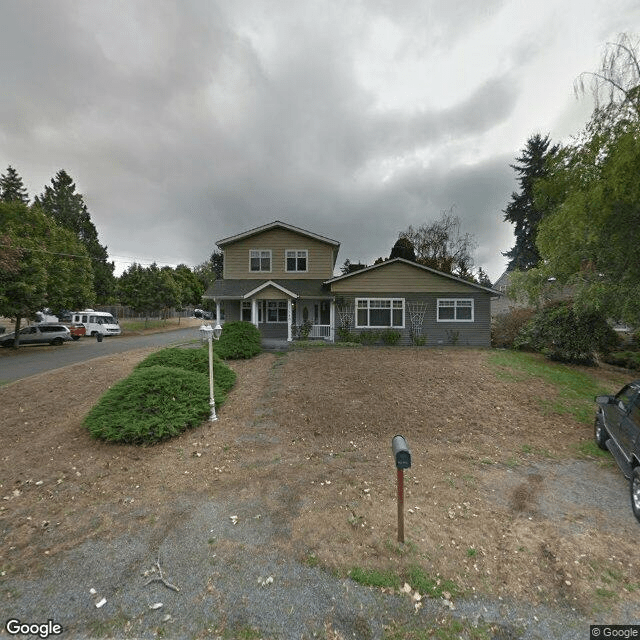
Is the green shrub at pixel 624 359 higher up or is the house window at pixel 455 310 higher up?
the house window at pixel 455 310

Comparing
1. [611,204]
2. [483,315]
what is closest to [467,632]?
[611,204]

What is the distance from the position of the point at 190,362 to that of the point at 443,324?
45.6ft

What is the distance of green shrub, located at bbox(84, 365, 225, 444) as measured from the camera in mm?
5824

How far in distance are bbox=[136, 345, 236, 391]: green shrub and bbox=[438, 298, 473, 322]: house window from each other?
12.9m

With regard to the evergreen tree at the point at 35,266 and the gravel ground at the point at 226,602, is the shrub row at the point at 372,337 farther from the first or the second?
the evergreen tree at the point at 35,266

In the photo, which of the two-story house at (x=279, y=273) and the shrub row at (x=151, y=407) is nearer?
the shrub row at (x=151, y=407)

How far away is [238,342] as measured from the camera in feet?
43.1

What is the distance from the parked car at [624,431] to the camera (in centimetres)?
415

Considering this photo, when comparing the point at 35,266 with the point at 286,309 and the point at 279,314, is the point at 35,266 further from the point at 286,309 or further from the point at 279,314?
the point at 286,309

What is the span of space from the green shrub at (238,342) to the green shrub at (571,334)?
12849 mm

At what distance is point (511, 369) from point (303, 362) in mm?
7615

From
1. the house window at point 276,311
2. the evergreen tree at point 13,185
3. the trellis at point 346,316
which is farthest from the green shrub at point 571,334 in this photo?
the evergreen tree at point 13,185

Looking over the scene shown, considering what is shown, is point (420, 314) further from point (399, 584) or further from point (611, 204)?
point (399, 584)

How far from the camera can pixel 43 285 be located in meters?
17.4
